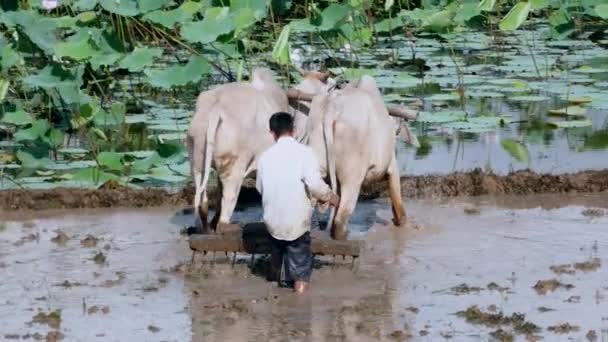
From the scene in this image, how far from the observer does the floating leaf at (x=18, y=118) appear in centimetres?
1241

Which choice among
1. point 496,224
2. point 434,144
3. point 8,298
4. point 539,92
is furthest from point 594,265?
point 539,92

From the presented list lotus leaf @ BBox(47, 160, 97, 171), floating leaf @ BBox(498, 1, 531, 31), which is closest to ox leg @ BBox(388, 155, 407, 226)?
lotus leaf @ BBox(47, 160, 97, 171)

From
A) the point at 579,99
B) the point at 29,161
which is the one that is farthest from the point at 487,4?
the point at 29,161

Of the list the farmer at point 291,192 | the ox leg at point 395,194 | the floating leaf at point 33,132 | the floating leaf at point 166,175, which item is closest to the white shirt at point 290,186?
the farmer at point 291,192

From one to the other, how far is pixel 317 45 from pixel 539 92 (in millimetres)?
3397

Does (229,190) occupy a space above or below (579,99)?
above

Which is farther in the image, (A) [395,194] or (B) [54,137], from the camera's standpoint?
(B) [54,137]

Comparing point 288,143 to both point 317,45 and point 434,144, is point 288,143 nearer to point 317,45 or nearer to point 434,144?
point 434,144

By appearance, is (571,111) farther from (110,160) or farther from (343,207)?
(343,207)

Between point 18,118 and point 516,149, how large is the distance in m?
3.93

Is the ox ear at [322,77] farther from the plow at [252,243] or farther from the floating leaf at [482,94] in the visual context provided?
the floating leaf at [482,94]

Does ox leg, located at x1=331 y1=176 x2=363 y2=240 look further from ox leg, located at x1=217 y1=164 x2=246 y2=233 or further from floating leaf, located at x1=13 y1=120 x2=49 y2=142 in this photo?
floating leaf, located at x1=13 y1=120 x2=49 y2=142

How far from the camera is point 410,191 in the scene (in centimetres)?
1131

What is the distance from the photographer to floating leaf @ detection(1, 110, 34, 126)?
40.7ft
